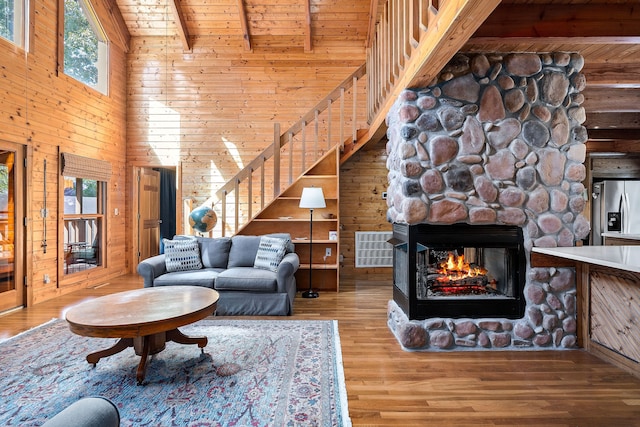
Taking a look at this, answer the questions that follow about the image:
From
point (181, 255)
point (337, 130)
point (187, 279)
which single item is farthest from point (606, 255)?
point (337, 130)

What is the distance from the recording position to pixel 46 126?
4898 millimetres

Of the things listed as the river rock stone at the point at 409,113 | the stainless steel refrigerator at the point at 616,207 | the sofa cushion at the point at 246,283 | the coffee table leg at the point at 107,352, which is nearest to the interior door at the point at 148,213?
the sofa cushion at the point at 246,283

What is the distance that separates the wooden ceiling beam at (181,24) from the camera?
6.24m

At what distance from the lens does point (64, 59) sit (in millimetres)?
5367

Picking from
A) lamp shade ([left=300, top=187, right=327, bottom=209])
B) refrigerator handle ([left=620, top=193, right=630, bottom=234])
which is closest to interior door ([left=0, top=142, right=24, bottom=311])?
lamp shade ([left=300, top=187, right=327, bottom=209])

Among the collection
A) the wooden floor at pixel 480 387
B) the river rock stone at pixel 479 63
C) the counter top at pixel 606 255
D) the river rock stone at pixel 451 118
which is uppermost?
the river rock stone at pixel 479 63

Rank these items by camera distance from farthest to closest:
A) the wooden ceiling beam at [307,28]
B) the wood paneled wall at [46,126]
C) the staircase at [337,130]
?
1. the wooden ceiling beam at [307,28]
2. the wood paneled wall at [46,126]
3. the staircase at [337,130]

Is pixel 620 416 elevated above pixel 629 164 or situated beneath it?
situated beneath

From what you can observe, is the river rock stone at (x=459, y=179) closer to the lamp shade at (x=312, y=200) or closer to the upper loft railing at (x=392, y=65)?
the upper loft railing at (x=392, y=65)

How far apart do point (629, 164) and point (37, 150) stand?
9.58 meters

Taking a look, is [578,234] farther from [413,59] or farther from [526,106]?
[413,59]

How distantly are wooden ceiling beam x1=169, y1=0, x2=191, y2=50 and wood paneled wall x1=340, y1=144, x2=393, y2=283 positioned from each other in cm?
367

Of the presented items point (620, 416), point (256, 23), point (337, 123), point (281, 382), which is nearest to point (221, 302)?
point (281, 382)

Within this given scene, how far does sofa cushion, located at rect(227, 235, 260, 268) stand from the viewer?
15.2 feet
